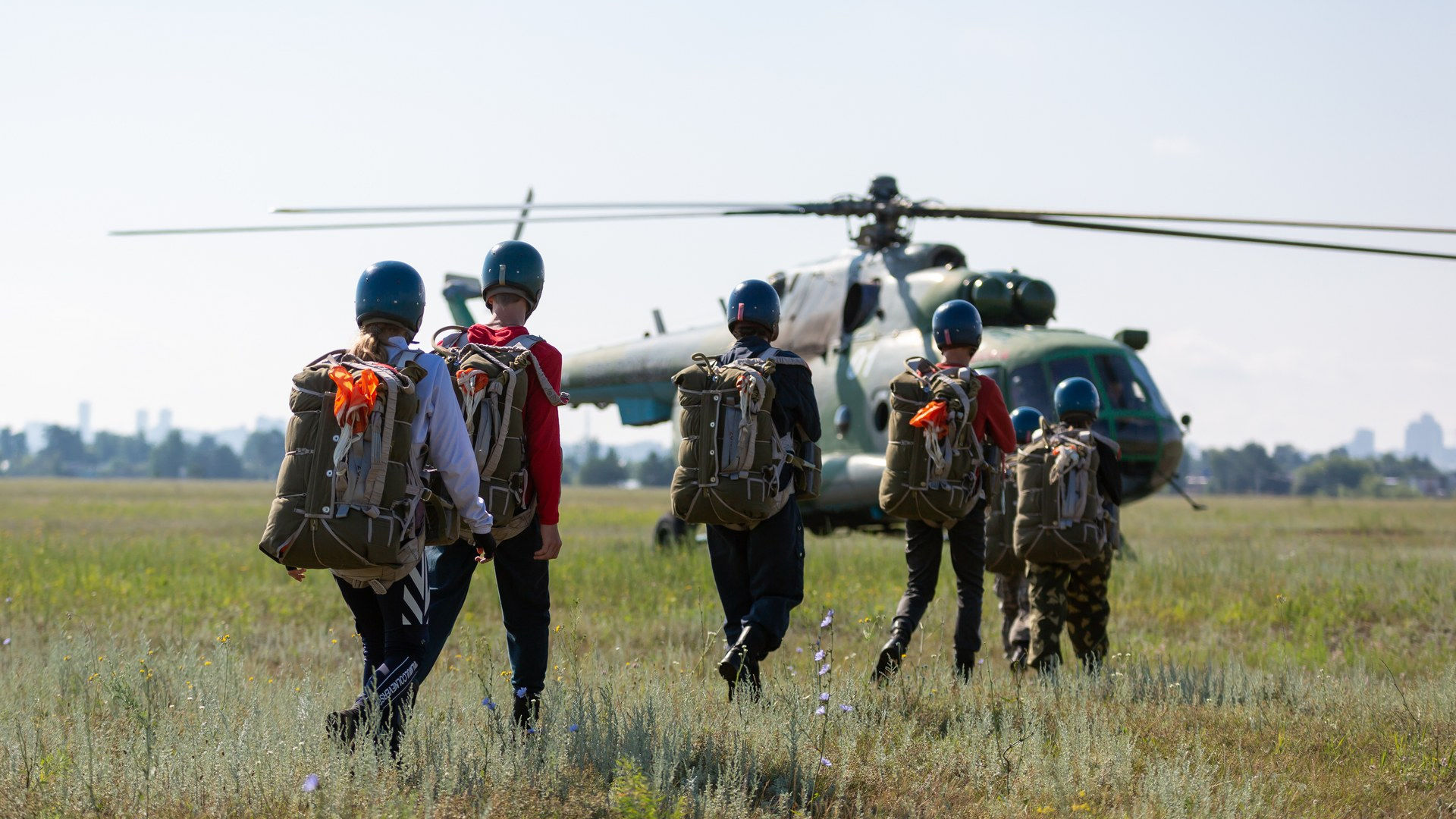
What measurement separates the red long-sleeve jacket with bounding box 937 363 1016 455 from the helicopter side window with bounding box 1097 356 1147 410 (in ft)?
14.5

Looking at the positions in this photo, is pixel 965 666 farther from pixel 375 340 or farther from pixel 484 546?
pixel 375 340

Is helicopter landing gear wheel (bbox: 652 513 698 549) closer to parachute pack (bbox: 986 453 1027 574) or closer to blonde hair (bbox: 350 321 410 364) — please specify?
parachute pack (bbox: 986 453 1027 574)

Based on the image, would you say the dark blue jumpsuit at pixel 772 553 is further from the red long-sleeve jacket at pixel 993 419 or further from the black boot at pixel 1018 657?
the black boot at pixel 1018 657

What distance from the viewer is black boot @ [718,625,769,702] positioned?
5766mm

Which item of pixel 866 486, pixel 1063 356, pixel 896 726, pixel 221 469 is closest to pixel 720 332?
pixel 866 486

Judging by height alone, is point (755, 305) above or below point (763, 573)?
above

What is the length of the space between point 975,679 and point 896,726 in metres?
1.11

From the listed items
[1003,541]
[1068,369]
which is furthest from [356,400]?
[1068,369]

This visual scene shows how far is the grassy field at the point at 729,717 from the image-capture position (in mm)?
4246

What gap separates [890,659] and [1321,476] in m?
113

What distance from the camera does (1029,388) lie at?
11.0 metres

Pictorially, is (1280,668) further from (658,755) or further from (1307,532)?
(1307,532)

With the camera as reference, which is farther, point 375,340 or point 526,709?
point 526,709

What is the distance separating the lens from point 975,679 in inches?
259
